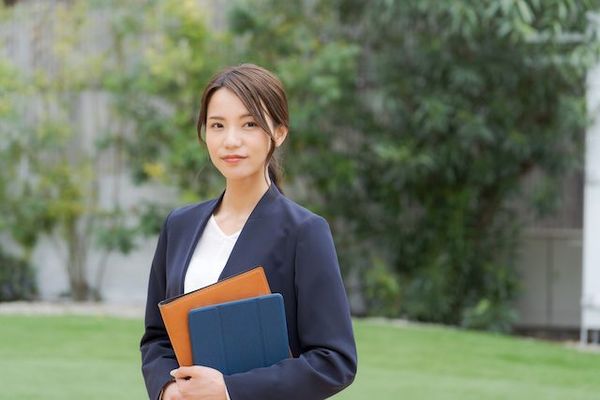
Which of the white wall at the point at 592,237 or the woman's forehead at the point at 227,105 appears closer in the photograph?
the woman's forehead at the point at 227,105

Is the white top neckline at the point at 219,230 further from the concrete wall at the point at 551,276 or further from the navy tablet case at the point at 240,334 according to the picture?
the concrete wall at the point at 551,276

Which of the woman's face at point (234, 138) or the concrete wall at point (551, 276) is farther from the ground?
the woman's face at point (234, 138)

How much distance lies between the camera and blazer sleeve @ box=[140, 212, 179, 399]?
7.84ft

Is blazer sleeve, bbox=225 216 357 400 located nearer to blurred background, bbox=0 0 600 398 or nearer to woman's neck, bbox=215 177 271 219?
woman's neck, bbox=215 177 271 219

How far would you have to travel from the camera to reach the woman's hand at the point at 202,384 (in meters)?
2.23

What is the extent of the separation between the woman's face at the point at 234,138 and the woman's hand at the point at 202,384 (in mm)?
413

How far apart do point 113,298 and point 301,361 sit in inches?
417

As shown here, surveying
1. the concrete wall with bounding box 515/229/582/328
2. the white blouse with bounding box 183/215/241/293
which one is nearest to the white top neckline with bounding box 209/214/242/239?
the white blouse with bounding box 183/215/241/293

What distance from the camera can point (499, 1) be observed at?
1038 centimetres

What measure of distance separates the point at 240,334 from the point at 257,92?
49 cm

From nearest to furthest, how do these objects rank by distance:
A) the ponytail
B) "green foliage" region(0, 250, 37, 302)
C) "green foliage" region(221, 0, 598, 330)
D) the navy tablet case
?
the navy tablet case, the ponytail, "green foliage" region(221, 0, 598, 330), "green foliage" region(0, 250, 37, 302)

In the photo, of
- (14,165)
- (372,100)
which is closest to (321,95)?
(372,100)

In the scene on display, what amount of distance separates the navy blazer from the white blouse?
0.9 inches

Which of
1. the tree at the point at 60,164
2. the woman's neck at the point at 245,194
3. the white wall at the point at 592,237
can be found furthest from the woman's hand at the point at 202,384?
the tree at the point at 60,164
